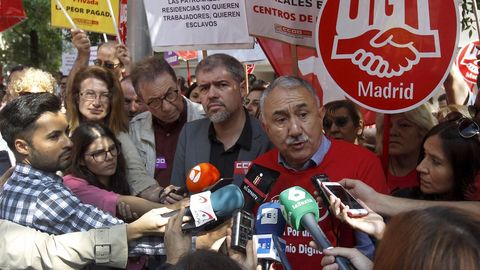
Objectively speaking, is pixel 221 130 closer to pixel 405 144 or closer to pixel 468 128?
pixel 405 144

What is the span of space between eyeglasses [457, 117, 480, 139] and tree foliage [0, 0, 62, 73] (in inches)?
1048

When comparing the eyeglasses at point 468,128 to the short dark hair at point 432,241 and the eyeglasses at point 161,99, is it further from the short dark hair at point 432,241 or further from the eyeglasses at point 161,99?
the eyeglasses at point 161,99

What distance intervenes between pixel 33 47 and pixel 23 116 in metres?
27.3

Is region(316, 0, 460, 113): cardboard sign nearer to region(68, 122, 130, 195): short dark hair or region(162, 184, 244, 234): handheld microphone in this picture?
region(68, 122, 130, 195): short dark hair

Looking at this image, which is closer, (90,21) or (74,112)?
(74,112)

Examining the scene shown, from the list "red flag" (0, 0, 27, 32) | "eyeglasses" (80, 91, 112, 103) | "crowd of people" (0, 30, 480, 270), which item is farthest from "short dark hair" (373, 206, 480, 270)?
"red flag" (0, 0, 27, 32)

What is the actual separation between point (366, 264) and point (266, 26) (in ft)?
9.70

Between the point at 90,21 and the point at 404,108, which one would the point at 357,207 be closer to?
the point at 404,108

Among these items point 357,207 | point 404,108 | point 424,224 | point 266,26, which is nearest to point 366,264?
point 357,207

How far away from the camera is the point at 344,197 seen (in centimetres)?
258

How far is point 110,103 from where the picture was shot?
193 inches

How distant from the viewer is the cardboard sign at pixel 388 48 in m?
3.86

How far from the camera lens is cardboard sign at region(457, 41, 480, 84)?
7961mm

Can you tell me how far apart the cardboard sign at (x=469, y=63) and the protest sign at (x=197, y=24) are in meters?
3.59
